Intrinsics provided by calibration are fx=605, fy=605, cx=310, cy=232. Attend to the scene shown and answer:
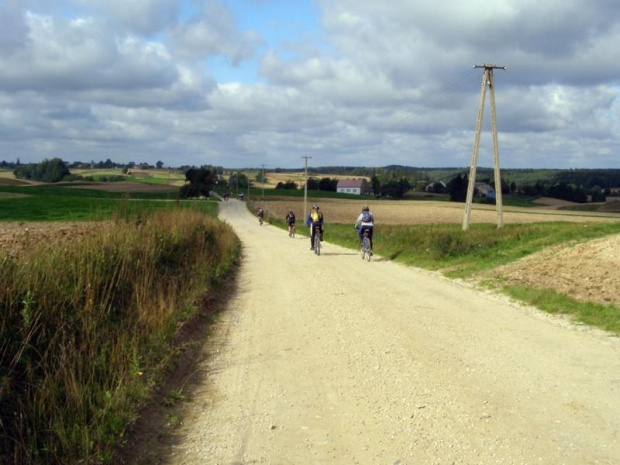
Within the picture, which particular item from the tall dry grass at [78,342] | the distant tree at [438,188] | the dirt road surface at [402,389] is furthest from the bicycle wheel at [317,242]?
the distant tree at [438,188]

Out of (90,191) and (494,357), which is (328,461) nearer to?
(494,357)

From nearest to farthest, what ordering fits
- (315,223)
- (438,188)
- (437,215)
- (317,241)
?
(317,241)
(315,223)
(437,215)
(438,188)

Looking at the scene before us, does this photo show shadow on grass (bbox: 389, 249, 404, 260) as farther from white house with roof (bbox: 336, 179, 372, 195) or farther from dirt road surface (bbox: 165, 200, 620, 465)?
white house with roof (bbox: 336, 179, 372, 195)

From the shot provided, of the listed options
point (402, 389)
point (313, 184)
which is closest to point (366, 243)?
point (402, 389)

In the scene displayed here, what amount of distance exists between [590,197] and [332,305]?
11338cm

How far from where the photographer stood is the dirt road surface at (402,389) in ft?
15.7

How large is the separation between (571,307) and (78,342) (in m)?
8.49

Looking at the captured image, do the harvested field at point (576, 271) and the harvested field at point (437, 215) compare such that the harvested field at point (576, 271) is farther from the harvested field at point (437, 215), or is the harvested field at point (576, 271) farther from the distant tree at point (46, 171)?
the distant tree at point (46, 171)

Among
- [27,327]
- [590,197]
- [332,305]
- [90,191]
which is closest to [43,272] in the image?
[27,327]

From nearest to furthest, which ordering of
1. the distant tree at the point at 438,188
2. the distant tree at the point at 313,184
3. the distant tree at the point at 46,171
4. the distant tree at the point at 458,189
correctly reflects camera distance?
1. the distant tree at the point at 458,189
2. the distant tree at the point at 46,171
3. the distant tree at the point at 438,188
4. the distant tree at the point at 313,184

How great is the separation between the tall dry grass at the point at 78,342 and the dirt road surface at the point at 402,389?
0.67 m

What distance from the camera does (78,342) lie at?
6316mm

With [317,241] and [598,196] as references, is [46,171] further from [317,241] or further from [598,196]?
[317,241]

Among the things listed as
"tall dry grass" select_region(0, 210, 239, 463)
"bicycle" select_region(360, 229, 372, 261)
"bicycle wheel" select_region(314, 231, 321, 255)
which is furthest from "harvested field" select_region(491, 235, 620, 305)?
"bicycle wheel" select_region(314, 231, 321, 255)
